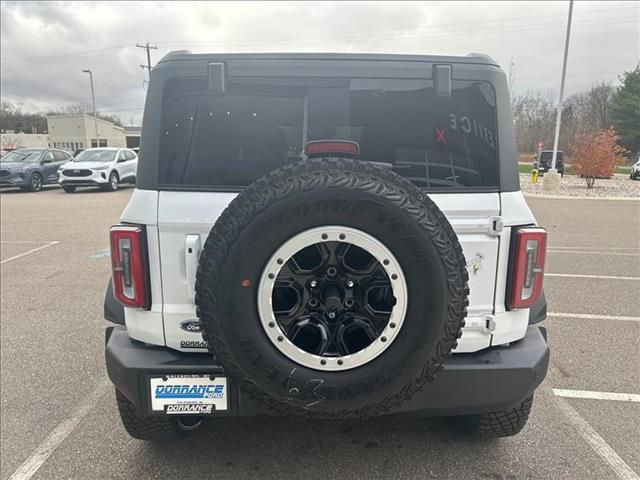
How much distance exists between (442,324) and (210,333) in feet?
2.92

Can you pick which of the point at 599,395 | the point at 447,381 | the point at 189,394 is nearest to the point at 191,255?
the point at 189,394

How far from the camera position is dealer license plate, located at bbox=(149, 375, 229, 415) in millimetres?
1992

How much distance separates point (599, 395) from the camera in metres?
3.18

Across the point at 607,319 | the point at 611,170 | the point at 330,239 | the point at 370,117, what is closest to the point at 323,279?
the point at 330,239

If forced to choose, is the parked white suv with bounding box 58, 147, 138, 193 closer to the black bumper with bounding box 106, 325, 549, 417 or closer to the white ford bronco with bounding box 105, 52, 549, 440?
the white ford bronco with bounding box 105, 52, 549, 440

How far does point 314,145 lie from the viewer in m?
2.08

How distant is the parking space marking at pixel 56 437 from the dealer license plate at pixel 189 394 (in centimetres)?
102

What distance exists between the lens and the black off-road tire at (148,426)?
7.91 ft

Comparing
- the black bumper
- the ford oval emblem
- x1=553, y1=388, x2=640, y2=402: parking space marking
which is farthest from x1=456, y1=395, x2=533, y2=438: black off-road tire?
the ford oval emblem

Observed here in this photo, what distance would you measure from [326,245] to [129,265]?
36.6 inches

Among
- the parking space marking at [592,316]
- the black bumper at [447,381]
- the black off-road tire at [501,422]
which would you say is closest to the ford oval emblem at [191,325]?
the black bumper at [447,381]

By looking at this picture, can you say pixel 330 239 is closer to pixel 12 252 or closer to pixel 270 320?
pixel 270 320

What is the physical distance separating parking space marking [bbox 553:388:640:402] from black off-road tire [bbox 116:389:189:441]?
2.55m

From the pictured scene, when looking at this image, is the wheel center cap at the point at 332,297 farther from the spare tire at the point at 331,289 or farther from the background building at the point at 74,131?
the background building at the point at 74,131
